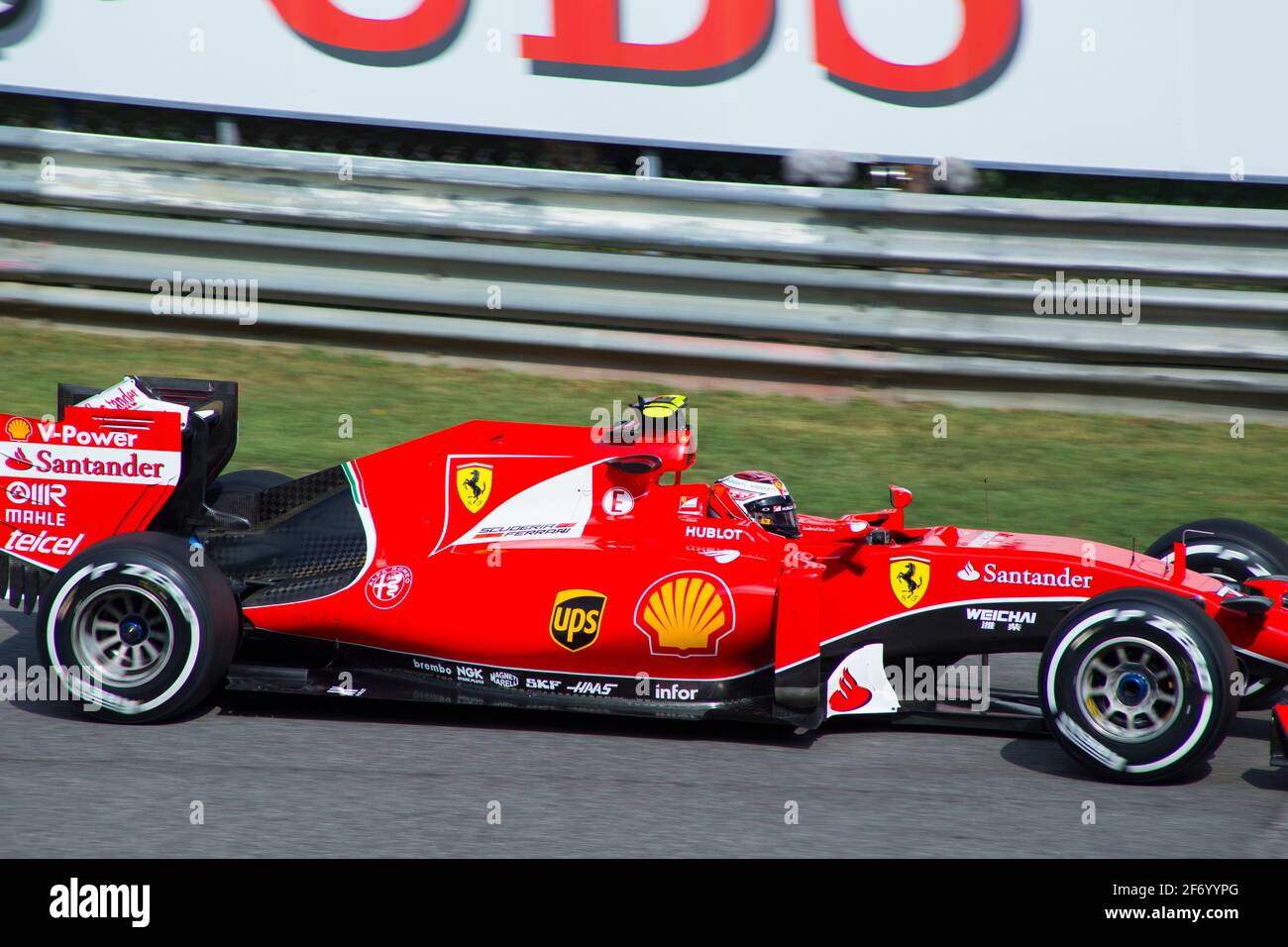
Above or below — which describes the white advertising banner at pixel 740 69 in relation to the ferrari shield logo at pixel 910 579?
above

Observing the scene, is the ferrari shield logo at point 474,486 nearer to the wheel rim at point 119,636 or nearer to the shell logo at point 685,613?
the shell logo at point 685,613

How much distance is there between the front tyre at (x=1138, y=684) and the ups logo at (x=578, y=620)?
5.09 feet

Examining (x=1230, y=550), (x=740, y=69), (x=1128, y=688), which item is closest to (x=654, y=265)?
(x=740, y=69)

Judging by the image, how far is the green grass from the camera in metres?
8.14

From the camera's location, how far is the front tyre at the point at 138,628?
524 cm

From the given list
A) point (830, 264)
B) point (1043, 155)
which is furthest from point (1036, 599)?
point (1043, 155)

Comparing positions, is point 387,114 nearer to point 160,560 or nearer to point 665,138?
point 665,138

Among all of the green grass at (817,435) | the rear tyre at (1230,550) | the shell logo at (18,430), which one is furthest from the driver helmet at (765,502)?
the shell logo at (18,430)

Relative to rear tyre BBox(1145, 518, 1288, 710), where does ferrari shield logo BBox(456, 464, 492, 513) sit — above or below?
above

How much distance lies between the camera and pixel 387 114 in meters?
9.78

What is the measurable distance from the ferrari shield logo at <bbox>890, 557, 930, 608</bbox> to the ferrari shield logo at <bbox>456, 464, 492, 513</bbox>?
155 centimetres

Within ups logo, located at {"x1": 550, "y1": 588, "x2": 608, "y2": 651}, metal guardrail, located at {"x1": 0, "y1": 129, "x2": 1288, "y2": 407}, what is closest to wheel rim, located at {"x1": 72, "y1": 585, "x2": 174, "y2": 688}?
ups logo, located at {"x1": 550, "y1": 588, "x2": 608, "y2": 651}

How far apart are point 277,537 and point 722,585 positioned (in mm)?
1769

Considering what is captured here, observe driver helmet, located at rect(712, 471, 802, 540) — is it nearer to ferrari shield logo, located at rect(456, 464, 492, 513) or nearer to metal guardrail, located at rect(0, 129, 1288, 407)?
ferrari shield logo, located at rect(456, 464, 492, 513)
